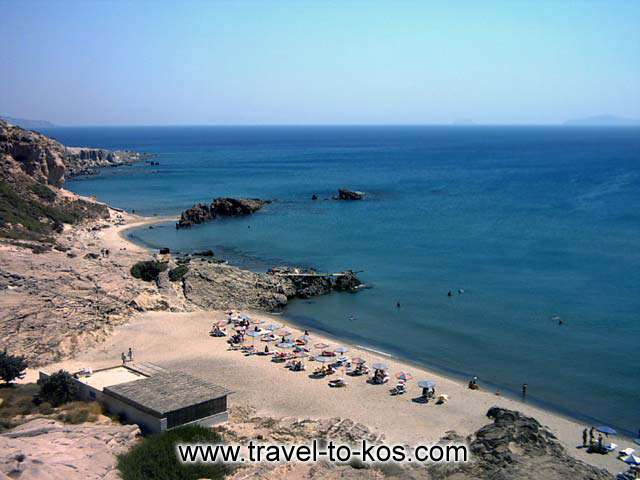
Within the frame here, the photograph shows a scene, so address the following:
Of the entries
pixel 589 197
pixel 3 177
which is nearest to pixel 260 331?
pixel 3 177

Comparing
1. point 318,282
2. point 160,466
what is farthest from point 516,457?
point 318,282

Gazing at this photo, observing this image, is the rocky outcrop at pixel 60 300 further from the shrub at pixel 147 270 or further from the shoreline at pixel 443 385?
the shoreline at pixel 443 385

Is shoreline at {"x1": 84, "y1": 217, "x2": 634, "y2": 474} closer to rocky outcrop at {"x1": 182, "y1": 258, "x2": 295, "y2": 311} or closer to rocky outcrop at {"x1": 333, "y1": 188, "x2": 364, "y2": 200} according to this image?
rocky outcrop at {"x1": 182, "y1": 258, "x2": 295, "y2": 311}

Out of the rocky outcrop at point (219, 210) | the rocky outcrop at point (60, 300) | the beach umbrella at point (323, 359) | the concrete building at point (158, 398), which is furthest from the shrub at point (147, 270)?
the rocky outcrop at point (219, 210)

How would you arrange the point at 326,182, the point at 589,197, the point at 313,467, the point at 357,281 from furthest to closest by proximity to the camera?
1. the point at 326,182
2. the point at 589,197
3. the point at 357,281
4. the point at 313,467

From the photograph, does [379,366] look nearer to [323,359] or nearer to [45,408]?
[323,359]

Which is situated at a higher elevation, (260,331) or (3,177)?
(3,177)

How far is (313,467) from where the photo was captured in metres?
20.1

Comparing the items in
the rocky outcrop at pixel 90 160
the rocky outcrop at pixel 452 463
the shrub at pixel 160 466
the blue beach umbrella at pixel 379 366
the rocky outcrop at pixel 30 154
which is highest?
the rocky outcrop at pixel 30 154

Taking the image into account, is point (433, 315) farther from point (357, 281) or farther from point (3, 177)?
point (3, 177)

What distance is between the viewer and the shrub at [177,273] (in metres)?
46.2

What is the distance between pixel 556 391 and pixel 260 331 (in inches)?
701

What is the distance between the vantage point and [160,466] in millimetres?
19031

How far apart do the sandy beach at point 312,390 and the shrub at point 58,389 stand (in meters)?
4.40
